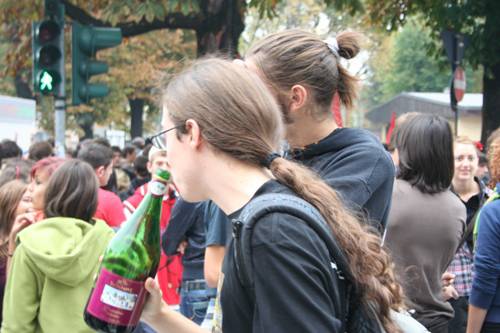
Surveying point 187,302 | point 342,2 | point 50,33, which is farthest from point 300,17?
point 187,302

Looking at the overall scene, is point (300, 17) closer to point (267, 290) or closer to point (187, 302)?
point (187, 302)

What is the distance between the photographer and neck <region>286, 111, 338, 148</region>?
2.74 metres

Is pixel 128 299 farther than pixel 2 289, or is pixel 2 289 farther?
pixel 2 289

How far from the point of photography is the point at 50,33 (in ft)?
32.4

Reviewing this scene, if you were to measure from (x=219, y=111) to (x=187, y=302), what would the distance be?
148 inches

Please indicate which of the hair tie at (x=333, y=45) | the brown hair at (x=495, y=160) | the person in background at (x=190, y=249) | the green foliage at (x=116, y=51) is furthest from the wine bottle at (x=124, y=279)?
the green foliage at (x=116, y=51)

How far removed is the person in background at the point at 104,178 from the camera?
5.95 meters

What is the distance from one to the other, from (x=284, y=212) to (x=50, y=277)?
2.50 m

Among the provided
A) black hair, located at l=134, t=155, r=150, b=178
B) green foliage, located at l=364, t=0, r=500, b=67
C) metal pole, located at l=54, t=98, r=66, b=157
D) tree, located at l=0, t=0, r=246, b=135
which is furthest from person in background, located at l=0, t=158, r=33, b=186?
green foliage, located at l=364, t=0, r=500, b=67

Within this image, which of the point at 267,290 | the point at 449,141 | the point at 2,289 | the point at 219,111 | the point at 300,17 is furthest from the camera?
the point at 300,17

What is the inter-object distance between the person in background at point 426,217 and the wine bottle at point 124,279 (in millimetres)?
2180

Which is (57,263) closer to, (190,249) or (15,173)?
(190,249)

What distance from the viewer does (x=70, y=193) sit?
413 cm

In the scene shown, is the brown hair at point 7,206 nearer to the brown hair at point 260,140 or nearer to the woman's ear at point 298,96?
the woman's ear at point 298,96
